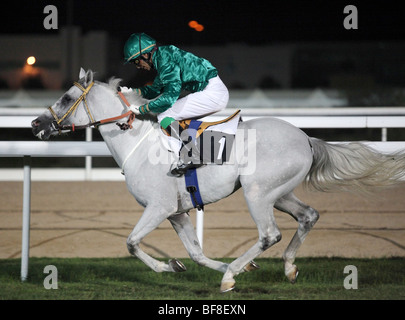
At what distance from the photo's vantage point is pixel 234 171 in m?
4.29

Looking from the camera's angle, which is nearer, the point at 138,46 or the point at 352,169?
the point at 138,46

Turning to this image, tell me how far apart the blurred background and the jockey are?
36.8ft

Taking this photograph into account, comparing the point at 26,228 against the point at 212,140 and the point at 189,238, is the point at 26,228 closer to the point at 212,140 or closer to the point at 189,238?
the point at 189,238

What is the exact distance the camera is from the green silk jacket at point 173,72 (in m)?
4.22

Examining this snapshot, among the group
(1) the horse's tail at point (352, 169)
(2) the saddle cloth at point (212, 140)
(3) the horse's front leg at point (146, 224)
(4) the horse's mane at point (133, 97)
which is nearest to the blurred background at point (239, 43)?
(1) the horse's tail at point (352, 169)

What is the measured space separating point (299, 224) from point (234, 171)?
2.15 feet

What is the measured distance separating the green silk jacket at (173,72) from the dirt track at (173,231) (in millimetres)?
1583

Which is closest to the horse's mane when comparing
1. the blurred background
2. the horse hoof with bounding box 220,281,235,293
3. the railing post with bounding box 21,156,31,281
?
the railing post with bounding box 21,156,31,281

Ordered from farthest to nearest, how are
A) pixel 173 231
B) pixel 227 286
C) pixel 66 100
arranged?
pixel 173 231 → pixel 66 100 → pixel 227 286

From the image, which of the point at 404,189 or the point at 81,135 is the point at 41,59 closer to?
the point at 81,135

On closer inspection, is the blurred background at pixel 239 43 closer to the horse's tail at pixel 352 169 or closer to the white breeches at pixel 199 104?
the horse's tail at pixel 352 169

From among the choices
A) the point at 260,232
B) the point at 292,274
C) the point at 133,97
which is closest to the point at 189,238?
the point at 260,232

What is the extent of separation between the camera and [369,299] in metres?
4.03

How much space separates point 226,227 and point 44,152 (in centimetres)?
262
